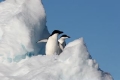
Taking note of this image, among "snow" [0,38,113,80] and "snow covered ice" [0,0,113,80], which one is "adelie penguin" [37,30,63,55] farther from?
"snow" [0,38,113,80]

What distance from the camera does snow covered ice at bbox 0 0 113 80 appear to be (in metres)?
7.04

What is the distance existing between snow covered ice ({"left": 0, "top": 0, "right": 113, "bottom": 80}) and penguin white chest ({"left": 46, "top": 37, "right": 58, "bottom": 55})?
8.8 inches

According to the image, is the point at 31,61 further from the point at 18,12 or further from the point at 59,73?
the point at 18,12

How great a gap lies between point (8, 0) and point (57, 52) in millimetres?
2081

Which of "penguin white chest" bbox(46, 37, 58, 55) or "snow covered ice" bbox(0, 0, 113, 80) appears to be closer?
"snow covered ice" bbox(0, 0, 113, 80)

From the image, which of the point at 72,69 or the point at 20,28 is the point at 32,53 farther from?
the point at 72,69

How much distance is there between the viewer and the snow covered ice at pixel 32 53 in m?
7.04

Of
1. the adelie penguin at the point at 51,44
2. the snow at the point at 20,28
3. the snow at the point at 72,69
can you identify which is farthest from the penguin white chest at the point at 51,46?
the snow at the point at 72,69

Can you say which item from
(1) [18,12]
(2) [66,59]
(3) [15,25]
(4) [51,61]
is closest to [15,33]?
(3) [15,25]

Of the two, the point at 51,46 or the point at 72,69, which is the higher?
the point at 51,46

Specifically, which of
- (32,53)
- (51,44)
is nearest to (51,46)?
(51,44)

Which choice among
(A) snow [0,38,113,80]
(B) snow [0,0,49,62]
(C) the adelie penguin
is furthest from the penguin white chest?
(A) snow [0,38,113,80]

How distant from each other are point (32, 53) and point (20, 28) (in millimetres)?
679

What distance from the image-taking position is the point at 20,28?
9.44 metres
